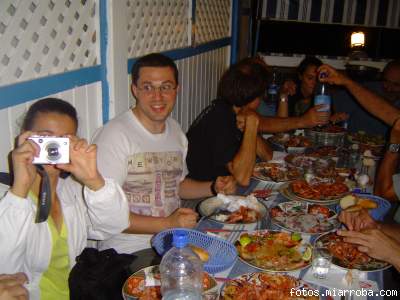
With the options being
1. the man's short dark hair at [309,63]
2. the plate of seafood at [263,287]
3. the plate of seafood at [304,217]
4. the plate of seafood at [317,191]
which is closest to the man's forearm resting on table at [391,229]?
the plate of seafood at [304,217]

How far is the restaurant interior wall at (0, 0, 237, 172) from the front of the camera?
5.39 feet

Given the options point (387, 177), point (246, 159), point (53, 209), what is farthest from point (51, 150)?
point (387, 177)

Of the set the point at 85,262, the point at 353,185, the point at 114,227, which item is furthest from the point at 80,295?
the point at 353,185

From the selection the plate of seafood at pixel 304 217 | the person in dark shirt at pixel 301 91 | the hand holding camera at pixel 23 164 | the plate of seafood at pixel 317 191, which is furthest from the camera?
the person in dark shirt at pixel 301 91

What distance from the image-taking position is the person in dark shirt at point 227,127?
2639 millimetres

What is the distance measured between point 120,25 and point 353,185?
1752 mm

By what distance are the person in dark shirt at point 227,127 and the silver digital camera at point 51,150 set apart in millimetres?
1360

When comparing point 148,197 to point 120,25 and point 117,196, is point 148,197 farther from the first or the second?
point 120,25

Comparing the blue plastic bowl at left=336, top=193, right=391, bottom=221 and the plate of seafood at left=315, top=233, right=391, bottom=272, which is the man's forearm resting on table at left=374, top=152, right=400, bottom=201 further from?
the plate of seafood at left=315, top=233, right=391, bottom=272

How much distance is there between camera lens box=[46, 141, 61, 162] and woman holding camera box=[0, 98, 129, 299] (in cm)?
4

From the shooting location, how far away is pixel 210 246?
1.62 metres

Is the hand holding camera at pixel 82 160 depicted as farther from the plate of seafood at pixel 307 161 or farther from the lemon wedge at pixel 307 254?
the plate of seafood at pixel 307 161

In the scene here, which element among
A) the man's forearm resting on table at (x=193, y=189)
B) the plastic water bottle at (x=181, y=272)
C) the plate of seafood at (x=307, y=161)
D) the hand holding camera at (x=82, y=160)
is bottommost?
the man's forearm resting on table at (x=193, y=189)

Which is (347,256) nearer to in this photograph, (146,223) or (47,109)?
(146,223)
